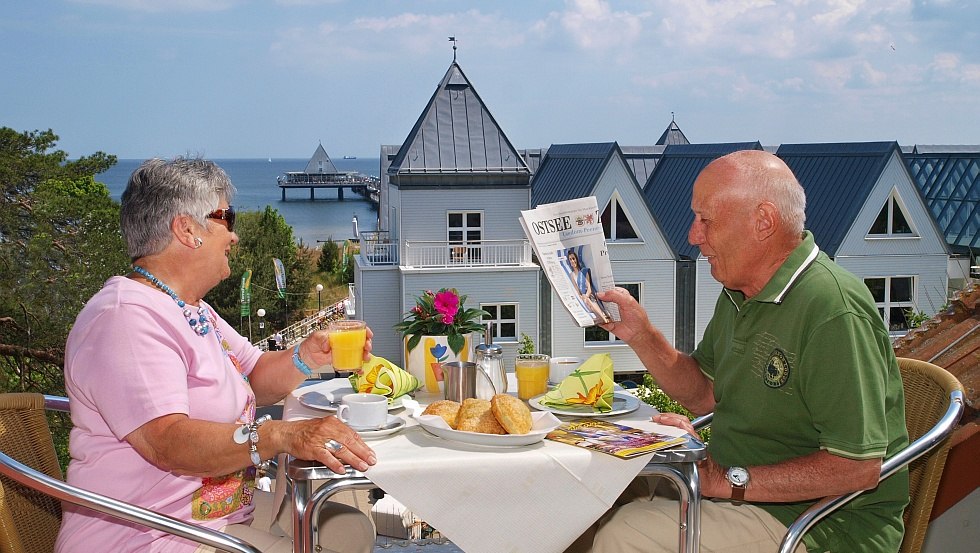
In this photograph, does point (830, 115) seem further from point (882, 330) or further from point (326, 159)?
point (326, 159)

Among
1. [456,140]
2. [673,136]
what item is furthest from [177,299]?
[673,136]

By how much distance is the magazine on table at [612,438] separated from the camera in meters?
1.69

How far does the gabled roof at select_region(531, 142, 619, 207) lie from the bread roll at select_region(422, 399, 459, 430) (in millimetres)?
13464

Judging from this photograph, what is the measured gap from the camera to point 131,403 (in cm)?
164

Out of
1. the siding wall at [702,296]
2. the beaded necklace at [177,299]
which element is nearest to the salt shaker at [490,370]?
the beaded necklace at [177,299]

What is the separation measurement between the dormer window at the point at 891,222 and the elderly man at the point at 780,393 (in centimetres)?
1458

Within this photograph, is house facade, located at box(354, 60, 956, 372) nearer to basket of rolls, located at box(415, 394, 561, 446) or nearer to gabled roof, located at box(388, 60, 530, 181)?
gabled roof, located at box(388, 60, 530, 181)

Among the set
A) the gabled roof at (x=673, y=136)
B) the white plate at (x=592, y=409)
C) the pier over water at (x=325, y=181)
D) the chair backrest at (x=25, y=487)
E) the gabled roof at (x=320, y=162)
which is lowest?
the chair backrest at (x=25, y=487)

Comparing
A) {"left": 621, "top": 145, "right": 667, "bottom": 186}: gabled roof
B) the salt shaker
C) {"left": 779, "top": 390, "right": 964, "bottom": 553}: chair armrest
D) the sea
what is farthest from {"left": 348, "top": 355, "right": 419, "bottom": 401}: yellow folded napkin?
the sea

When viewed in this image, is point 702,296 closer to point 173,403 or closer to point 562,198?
point 562,198

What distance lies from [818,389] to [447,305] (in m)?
0.93

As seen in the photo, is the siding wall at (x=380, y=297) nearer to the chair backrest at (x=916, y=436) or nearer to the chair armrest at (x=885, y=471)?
the chair backrest at (x=916, y=436)

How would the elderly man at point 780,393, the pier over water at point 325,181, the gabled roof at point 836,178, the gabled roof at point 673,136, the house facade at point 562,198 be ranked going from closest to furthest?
the elderly man at point 780,393 < the gabled roof at point 836,178 < the house facade at point 562,198 < the gabled roof at point 673,136 < the pier over water at point 325,181

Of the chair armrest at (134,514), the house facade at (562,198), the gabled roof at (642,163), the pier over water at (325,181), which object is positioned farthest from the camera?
the pier over water at (325,181)
